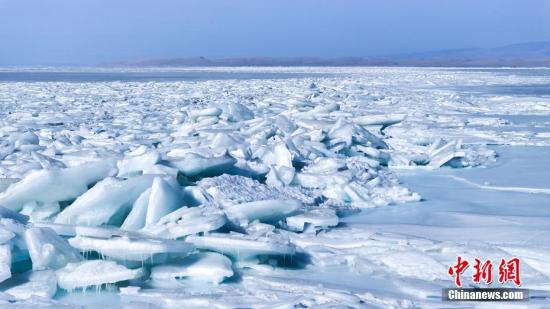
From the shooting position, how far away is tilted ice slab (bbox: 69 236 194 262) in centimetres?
248

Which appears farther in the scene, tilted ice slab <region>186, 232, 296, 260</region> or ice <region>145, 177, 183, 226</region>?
ice <region>145, 177, 183, 226</region>

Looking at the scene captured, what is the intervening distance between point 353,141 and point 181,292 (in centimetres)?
358

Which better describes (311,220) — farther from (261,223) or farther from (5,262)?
→ (5,262)

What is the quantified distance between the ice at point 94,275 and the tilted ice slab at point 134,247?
63mm

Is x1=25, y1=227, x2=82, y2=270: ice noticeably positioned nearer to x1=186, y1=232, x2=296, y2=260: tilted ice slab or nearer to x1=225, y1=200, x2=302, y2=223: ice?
x1=186, y1=232, x2=296, y2=260: tilted ice slab

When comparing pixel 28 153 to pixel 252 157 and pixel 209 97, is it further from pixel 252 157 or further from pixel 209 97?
pixel 209 97

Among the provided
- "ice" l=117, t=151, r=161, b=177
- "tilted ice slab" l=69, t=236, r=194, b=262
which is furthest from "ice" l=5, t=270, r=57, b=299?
"ice" l=117, t=151, r=161, b=177

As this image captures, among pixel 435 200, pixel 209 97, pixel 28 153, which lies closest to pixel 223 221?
pixel 435 200

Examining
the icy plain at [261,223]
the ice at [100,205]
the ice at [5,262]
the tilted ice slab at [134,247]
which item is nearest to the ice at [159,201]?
the icy plain at [261,223]

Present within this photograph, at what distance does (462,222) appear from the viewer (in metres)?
3.45

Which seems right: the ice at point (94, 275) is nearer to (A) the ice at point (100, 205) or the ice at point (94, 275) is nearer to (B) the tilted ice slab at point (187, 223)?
(B) the tilted ice slab at point (187, 223)

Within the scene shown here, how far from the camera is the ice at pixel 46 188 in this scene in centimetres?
318

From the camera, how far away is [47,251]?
250 centimetres

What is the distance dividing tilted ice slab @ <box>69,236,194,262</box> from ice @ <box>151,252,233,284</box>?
0.05 m
